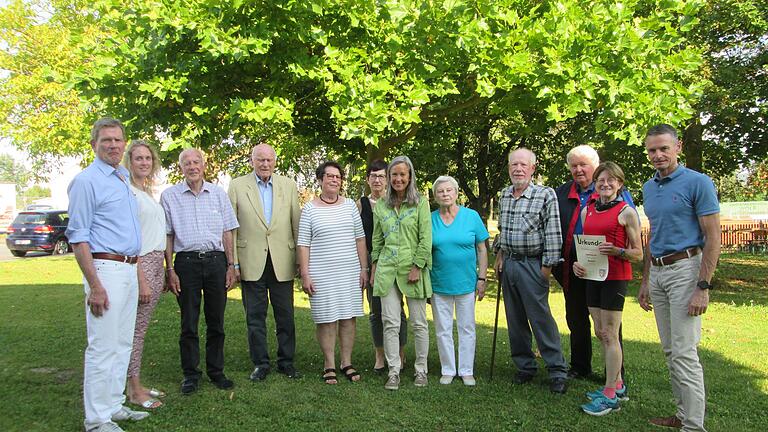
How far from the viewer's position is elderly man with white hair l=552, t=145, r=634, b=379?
5.04 metres

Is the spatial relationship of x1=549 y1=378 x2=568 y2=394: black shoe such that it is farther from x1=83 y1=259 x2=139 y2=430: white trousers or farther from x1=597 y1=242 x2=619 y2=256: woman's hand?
x1=83 y1=259 x2=139 y2=430: white trousers

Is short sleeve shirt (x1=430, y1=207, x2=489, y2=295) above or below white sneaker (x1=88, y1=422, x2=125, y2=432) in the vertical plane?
above

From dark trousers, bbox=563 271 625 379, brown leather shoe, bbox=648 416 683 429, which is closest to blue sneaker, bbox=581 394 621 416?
brown leather shoe, bbox=648 416 683 429

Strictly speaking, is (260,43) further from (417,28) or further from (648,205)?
(648,205)

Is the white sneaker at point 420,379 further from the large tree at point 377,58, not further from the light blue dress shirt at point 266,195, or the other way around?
the large tree at point 377,58

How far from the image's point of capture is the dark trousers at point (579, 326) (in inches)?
210

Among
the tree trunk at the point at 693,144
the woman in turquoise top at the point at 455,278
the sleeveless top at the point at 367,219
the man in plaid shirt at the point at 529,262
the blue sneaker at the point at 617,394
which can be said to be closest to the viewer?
the blue sneaker at the point at 617,394

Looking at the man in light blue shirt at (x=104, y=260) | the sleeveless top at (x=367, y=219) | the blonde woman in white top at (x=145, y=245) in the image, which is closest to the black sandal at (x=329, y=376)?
the sleeveless top at (x=367, y=219)

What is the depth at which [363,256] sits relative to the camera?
5426mm

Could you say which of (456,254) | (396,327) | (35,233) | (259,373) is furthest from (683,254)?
(35,233)

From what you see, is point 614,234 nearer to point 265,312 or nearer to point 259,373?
point 265,312

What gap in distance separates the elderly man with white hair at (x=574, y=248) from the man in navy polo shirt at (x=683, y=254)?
1017 mm

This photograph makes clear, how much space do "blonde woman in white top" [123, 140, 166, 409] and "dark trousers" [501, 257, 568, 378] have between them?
3170 mm

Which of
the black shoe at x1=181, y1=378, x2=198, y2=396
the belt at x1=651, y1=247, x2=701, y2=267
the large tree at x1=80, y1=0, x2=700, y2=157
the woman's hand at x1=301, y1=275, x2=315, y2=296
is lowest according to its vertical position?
the black shoe at x1=181, y1=378, x2=198, y2=396
